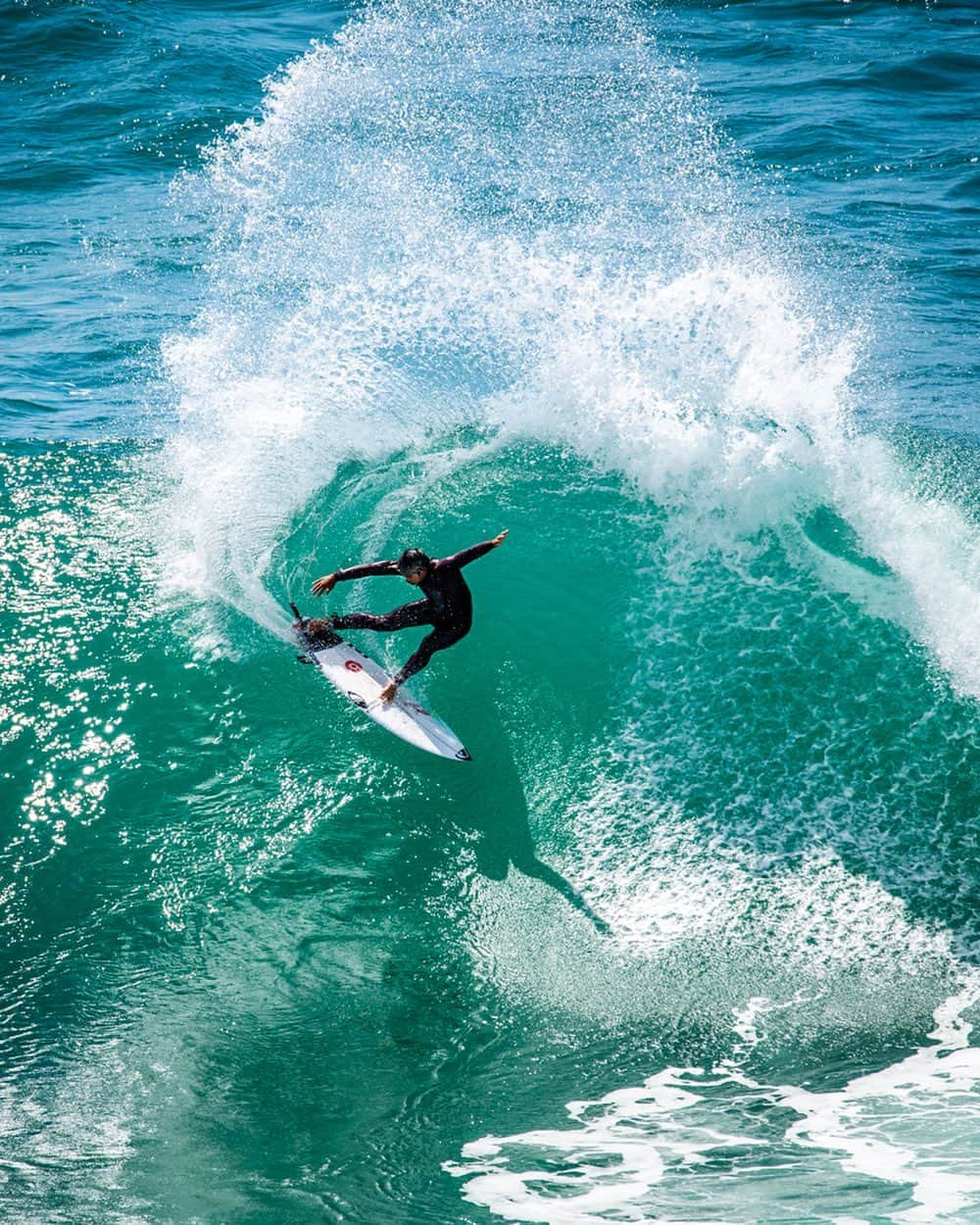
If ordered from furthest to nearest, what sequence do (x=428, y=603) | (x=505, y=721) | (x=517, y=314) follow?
(x=517, y=314) < (x=505, y=721) < (x=428, y=603)

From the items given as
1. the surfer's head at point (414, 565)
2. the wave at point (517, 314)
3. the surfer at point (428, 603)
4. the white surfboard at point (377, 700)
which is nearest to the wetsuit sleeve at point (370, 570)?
the surfer at point (428, 603)

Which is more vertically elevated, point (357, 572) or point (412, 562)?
point (412, 562)

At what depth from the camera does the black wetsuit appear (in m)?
9.58

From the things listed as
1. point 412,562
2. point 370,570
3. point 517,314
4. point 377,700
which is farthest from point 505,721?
point 517,314

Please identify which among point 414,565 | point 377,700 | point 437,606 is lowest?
point 377,700

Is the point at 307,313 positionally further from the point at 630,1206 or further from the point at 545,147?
the point at 630,1206

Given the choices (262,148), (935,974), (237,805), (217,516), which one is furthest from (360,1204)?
(262,148)

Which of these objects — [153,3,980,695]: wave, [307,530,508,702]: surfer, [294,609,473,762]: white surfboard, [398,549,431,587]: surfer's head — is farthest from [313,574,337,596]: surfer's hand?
[153,3,980,695]: wave

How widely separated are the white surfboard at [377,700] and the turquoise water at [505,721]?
0.28 metres

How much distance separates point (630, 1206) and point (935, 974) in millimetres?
3057

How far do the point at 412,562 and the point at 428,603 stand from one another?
728 millimetres

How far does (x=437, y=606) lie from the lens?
975cm

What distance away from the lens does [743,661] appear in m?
10.8

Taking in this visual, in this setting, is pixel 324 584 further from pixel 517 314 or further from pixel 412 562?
pixel 517 314
